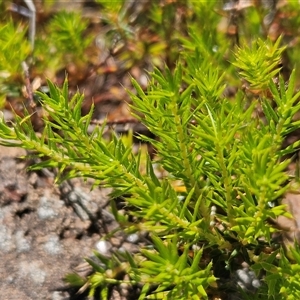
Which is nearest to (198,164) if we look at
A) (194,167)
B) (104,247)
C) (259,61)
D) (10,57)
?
(194,167)

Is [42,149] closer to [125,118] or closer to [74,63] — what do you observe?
[125,118]

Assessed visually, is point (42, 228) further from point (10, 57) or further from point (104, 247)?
point (10, 57)

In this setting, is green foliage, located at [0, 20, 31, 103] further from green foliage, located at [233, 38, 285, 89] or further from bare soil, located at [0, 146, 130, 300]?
green foliage, located at [233, 38, 285, 89]

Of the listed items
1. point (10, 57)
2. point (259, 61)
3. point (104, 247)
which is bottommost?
point (104, 247)

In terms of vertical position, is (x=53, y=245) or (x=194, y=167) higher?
(x=194, y=167)

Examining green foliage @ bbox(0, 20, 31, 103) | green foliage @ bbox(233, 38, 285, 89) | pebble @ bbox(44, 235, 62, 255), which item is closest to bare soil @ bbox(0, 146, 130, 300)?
pebble @ bbox(44, 235, 62, 255)

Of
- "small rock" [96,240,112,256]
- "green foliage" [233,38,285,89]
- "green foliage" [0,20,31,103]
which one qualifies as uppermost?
"green foliage" [233,38,285,89]

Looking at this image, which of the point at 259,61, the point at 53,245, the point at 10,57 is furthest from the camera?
the point at 10,57

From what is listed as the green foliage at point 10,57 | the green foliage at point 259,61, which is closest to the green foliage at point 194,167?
the green foliage at point 259,61

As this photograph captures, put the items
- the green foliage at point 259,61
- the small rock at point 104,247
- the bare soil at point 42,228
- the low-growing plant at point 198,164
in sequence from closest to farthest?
the low-growing plant at point 198,164, the green foliage at point 259,61, the bare soil at point 42,228, the small rock at point 104,247

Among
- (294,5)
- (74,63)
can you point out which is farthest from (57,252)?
(294,5)

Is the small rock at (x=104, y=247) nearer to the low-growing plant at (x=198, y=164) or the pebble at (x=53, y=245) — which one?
the pebble at (x=53, y=245)
